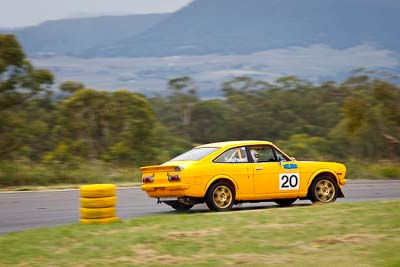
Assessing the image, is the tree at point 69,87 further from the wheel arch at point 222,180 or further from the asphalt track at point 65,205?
the wheel arch at point 222,180

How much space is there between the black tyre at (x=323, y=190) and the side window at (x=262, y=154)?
1.07 meters

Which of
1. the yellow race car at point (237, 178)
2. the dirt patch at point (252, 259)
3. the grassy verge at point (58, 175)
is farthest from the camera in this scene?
the grassy verge at point (58, 175)

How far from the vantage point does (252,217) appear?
13.4 metres

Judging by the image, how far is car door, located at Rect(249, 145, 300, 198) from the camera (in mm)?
16109

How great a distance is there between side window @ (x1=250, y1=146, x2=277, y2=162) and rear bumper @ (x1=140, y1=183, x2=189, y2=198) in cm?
180

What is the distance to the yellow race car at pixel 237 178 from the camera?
15.4m

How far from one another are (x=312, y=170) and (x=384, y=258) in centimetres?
655

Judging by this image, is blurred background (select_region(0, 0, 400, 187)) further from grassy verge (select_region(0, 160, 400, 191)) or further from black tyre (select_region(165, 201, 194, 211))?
black tyre (select_region(165, 201, 194, 211))

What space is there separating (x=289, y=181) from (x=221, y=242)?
5.47 m

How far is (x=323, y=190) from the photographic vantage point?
16.9 metres

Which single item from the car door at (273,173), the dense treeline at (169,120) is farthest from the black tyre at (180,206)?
the dense treeline at (169,120)

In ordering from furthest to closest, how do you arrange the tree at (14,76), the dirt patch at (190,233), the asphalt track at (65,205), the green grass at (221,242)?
the tree at (14,76), the asphalt track at (65,205), the dirt patch at (190,233), the green grass at (221,242)

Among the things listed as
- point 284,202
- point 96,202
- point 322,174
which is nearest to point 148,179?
point 284,202

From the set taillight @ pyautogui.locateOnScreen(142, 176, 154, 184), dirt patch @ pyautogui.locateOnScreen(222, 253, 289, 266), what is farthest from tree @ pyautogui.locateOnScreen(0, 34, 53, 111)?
dirt patch @ pyautogui.locateOnScreen(222, 253, 289, 266)
